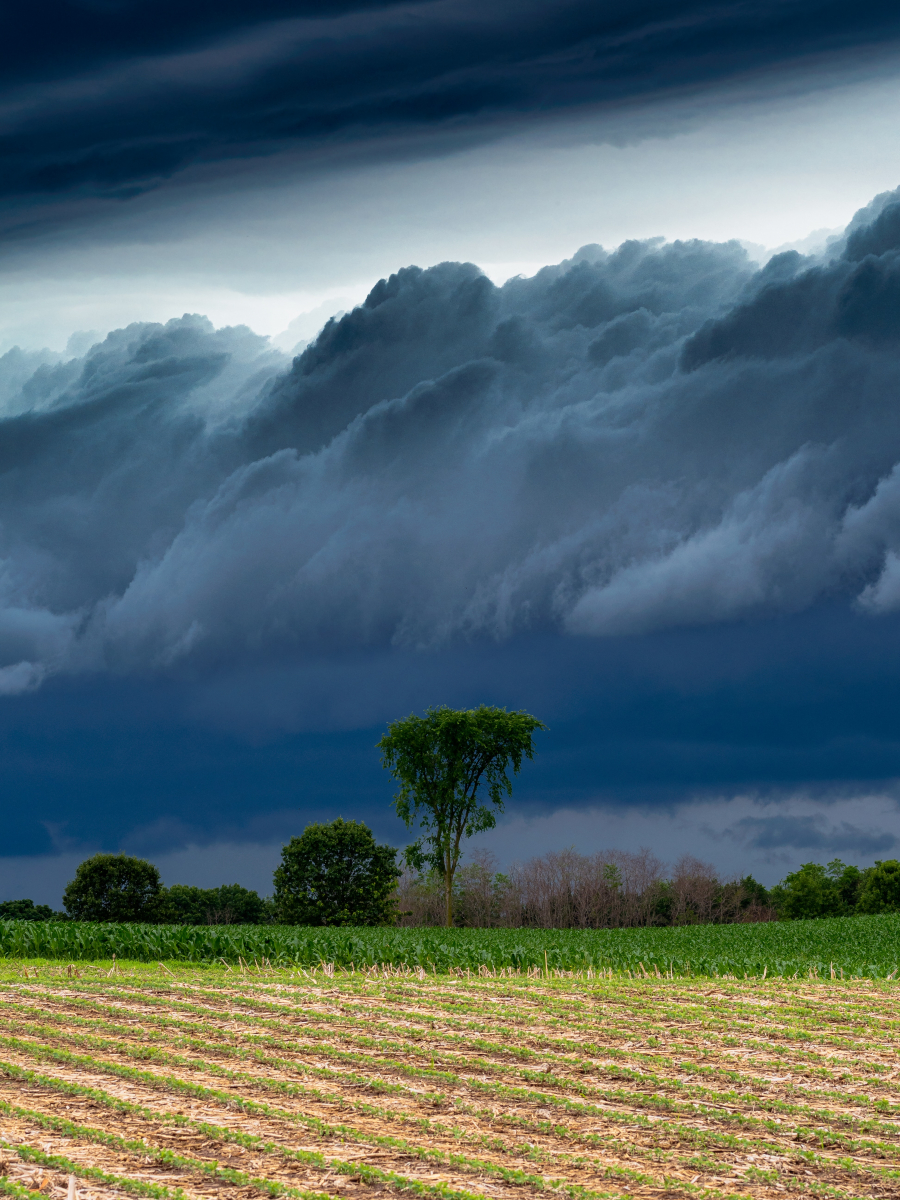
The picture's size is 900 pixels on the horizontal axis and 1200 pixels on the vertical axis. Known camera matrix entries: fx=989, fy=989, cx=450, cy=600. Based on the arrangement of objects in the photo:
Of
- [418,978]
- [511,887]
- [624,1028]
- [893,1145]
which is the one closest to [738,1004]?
[624,1028]

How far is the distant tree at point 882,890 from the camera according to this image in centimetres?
5625

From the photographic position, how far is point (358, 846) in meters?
44.3

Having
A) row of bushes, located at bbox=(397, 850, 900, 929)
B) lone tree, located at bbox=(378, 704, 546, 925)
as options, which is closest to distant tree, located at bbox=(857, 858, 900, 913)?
row of bushes, located at bbox=(397, 850, 900, 929)

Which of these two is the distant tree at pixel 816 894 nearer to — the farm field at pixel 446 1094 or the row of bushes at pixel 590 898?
the row of bushes at pixel 590 898

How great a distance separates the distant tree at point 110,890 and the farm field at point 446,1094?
2677 centimetres

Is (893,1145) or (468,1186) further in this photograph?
(893,1145)

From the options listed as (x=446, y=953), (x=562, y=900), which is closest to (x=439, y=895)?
(x=562, y=900)

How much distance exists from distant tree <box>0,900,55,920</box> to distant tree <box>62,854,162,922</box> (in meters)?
4.63

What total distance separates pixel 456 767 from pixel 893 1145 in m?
40.3

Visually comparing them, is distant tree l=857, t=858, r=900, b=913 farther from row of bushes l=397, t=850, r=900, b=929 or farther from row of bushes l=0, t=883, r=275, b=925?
row of bushes l=0, t=883, r=275, b=925

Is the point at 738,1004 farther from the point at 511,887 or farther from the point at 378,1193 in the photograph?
the point at 511,887

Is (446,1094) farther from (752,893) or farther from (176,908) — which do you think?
(752,893)

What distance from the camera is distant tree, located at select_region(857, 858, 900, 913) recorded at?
56250 millimetres

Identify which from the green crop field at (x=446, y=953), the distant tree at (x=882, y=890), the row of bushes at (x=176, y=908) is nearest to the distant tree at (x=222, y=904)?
the row of bushes at (x=176, y=908)
